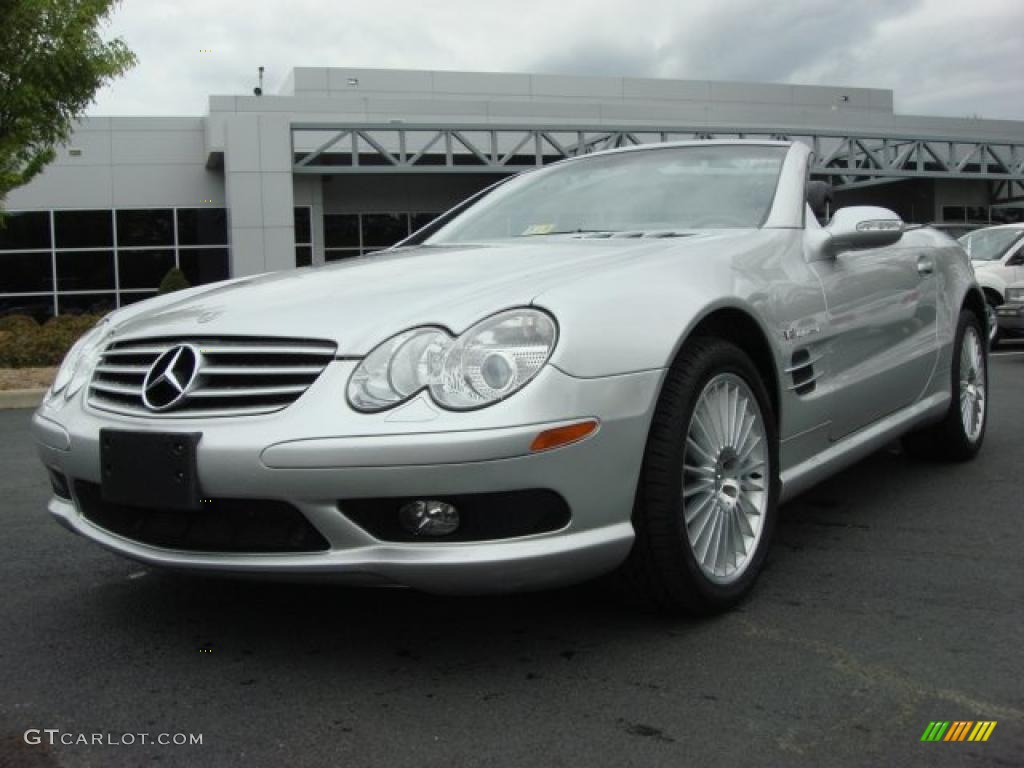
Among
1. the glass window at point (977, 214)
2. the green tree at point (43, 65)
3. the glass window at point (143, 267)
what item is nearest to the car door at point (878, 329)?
the green tree at point (43, 65)

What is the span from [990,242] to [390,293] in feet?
40.8

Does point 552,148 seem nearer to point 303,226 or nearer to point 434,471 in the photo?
point 303,226

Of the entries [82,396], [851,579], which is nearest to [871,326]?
[851,579]

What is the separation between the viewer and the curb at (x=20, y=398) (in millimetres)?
9078

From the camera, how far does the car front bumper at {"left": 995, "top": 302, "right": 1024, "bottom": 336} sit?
36.4ft

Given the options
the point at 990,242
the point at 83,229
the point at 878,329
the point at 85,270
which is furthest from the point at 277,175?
the point at 878,329

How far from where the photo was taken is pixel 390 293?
9.29ft

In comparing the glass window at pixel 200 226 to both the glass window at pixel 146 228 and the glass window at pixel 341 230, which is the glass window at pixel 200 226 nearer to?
the glass window at pixel 146 228

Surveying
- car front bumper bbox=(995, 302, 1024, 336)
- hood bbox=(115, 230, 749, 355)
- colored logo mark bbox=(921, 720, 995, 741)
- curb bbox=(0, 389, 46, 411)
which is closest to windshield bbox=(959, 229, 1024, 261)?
car front bumper bbox=(995, 302, 1024, 336)

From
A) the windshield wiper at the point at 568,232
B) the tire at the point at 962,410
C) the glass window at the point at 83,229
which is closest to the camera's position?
the windshield wiper at the point at 568,232

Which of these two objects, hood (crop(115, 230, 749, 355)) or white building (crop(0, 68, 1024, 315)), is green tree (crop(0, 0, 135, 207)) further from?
hood (crop(115, 230, 749, 355))

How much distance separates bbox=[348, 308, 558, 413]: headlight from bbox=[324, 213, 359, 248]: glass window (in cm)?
2217

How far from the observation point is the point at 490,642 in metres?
2.85

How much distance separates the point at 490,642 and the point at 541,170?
2.38 meters
